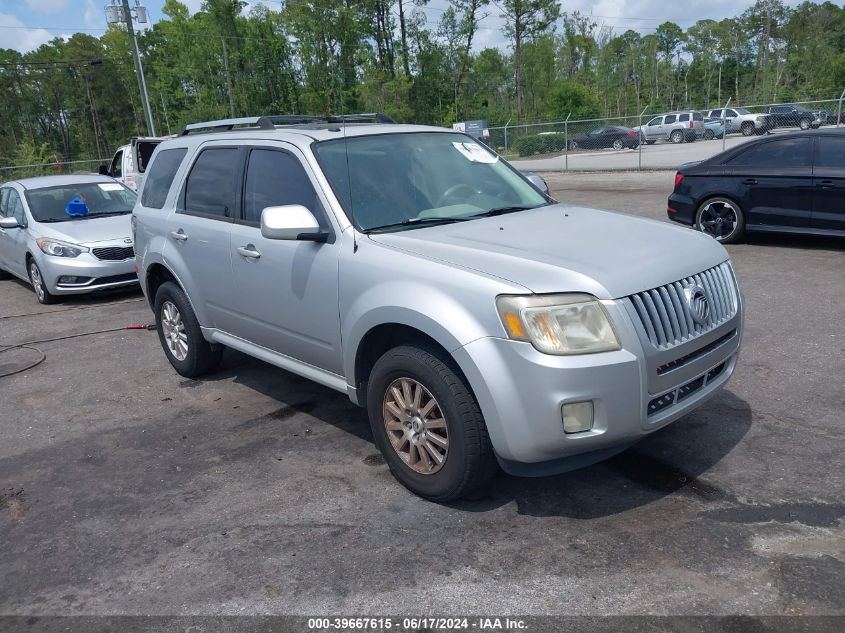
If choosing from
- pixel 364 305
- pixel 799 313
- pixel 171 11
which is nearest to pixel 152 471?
pixel 364 305

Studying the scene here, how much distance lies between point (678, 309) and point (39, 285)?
29.1 ft

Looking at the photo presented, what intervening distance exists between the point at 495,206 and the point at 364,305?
129 cm

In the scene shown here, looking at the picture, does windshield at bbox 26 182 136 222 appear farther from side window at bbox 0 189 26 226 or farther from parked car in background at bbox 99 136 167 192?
parked car in background at bbox 99 136 167 192

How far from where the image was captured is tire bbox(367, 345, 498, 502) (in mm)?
3436

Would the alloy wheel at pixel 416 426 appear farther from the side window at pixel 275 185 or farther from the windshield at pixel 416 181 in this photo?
the side window at pixel 275 185

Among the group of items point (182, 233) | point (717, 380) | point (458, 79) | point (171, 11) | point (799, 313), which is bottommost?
point (799, 313)

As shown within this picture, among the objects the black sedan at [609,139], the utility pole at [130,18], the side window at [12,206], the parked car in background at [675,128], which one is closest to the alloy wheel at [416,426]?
the side window at [12,206]

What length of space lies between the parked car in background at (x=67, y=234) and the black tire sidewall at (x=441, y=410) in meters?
6.71

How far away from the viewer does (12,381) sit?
652 centimetres

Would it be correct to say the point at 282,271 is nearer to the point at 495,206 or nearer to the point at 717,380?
the point at 495,206

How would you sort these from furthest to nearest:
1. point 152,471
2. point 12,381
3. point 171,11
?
1. point 171,11
2. point 12,381
3. point 152,471

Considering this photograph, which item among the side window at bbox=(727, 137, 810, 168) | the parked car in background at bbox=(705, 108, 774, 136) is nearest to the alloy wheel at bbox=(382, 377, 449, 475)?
the side window at bbox=(727, 137, 810, 168)

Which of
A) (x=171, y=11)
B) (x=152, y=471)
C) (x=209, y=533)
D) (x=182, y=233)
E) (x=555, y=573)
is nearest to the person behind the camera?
(x=555, y=573)

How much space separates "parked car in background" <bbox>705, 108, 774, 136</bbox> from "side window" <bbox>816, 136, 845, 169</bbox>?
26.2 m
